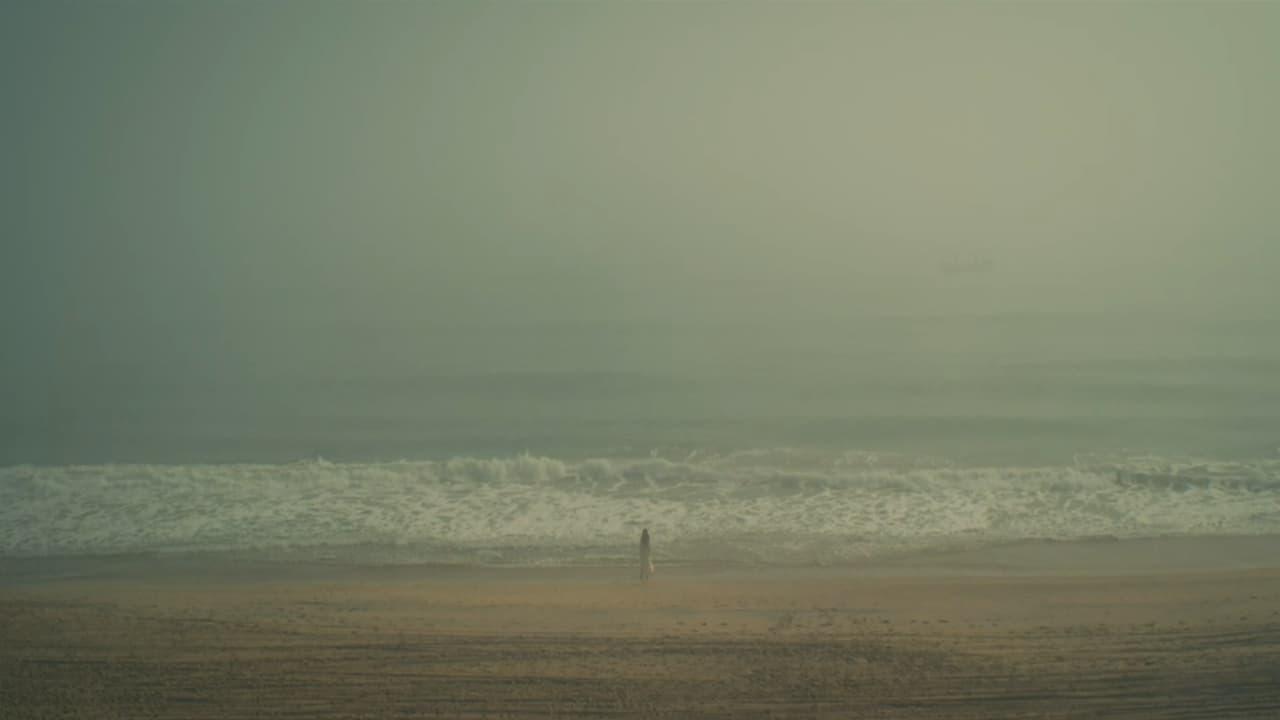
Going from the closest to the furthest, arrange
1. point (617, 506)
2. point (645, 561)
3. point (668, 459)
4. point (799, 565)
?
point (645, 561) < point (799, 565) < point (617, 506) < point (668, 459)

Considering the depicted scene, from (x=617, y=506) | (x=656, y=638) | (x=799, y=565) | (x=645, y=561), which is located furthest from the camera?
(x=617, y=506)

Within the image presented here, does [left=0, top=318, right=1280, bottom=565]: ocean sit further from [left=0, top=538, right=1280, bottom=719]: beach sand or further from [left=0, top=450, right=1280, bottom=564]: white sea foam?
[left=0, top=538, right=1280, bottom=719]: beach sand

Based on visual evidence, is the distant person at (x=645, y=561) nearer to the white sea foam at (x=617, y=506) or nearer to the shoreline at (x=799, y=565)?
the shoreline at (x=799, y=565)

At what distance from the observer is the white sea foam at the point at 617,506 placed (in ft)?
34.5

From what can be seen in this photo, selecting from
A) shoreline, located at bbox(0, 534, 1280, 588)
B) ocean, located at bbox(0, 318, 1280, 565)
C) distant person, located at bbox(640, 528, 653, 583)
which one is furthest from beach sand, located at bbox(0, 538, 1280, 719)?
ocean, located at bbox(0, 318, 1280, 565)

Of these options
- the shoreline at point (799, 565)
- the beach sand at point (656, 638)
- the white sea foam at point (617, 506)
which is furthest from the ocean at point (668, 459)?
the beach sand at point (656, 638)

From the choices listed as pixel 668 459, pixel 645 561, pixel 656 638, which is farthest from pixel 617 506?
pixel 656 638

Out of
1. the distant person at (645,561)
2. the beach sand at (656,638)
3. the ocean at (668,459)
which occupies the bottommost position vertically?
the beach sand at (656,638)

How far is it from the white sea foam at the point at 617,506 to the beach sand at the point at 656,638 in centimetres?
70

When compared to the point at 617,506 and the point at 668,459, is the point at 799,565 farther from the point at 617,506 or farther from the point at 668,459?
the point at 668,459

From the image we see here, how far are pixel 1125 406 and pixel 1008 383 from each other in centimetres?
323

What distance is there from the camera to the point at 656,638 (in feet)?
24.5

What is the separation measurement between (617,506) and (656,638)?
478cm

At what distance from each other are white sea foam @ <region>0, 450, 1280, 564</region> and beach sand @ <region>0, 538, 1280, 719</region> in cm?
70
